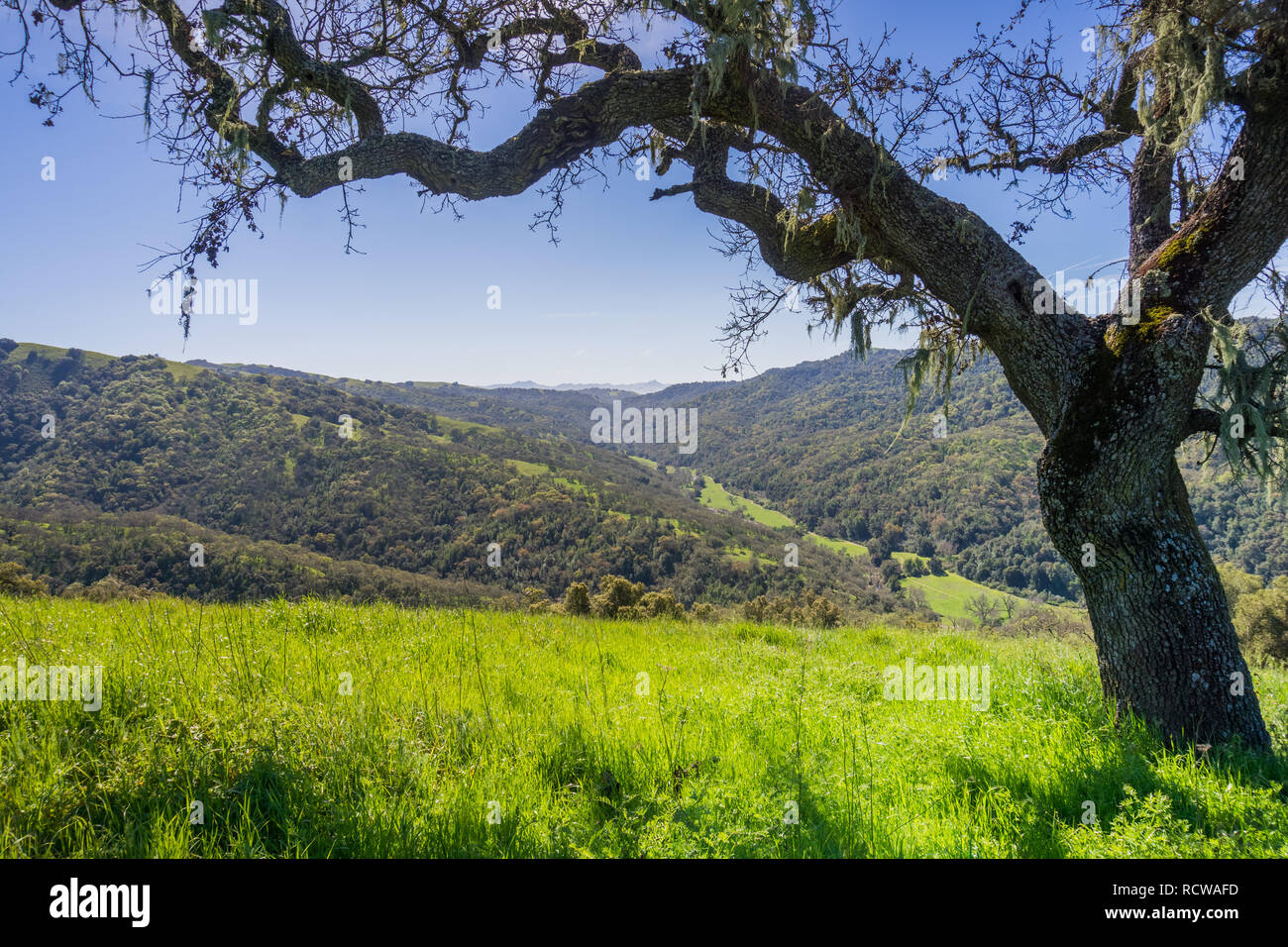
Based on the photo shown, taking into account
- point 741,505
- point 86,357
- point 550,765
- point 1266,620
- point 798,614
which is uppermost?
point 86,357

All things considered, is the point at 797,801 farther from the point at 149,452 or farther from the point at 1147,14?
the point at 149,452

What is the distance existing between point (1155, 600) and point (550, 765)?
4.16 metres

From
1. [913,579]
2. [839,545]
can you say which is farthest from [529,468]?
[913,579]

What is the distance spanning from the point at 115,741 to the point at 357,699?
111 centimetres

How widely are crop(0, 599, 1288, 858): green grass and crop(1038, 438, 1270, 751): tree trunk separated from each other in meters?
0.27

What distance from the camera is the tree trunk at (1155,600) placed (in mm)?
3533

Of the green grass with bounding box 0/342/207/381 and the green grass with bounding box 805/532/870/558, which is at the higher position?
the green grass with bounding box 0/342/207/381

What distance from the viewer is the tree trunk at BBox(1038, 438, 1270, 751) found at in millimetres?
3533

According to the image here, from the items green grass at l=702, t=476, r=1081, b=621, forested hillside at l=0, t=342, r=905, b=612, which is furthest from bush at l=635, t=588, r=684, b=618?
forested hillside at l=0, t=342, r=905, b=612

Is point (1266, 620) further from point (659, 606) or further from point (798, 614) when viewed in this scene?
point (659, 606)

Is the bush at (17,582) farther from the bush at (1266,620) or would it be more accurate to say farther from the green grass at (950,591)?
the green grass at (950,591)

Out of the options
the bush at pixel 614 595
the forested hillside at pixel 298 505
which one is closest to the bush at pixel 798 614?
the bush at pixel 614 595

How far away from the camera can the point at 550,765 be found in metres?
3.07

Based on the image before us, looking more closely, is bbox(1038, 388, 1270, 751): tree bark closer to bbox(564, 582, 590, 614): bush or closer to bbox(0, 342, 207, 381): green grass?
bbox(564, 582, 590, 614): bush
